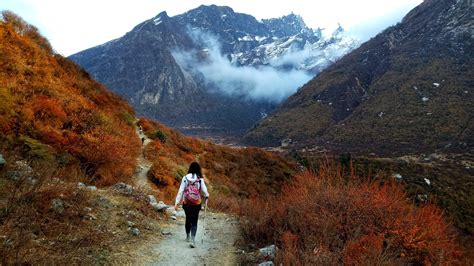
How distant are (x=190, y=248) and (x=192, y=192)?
123 centimetres

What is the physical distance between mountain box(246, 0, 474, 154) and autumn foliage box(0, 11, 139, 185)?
96.4m

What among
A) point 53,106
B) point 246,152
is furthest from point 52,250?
point 246,152

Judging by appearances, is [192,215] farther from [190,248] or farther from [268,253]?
[268,253]

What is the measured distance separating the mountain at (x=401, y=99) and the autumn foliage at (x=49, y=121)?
3796 inches

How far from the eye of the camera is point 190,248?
864cm

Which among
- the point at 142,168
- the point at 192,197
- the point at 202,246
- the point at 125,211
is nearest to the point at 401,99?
the point at 142,168

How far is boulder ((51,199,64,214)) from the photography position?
761 cm

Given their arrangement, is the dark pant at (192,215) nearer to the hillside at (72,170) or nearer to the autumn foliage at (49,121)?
the hillside at (72,170)

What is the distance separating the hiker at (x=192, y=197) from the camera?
8.85m

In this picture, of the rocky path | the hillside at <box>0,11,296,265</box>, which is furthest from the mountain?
the rocky path

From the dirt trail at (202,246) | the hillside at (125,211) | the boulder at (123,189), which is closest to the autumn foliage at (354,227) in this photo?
the hillside at (125,211)

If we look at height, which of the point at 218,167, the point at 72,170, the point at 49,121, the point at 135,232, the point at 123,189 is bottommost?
the point at 218,167

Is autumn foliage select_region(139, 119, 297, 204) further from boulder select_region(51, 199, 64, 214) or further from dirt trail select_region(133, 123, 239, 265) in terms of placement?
boulder select_region(51, 199, 64, 214)

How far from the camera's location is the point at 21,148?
40.1ft
